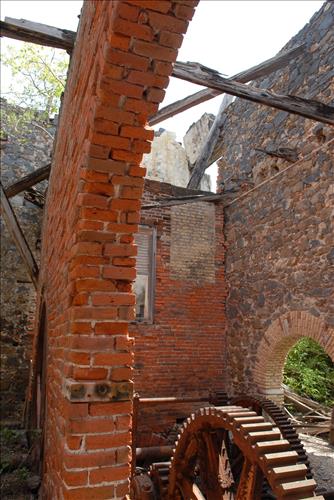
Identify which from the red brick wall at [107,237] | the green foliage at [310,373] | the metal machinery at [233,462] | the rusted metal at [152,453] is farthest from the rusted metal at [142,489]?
the green foliage at [310,373]

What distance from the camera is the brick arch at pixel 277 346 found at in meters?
5.95

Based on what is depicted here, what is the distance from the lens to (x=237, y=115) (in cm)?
856

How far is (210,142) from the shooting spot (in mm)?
9703

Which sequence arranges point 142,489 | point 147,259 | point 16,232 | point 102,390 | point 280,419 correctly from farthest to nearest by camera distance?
point 147,259
point 16,232
point 280,419
point 142,489
point 102,390

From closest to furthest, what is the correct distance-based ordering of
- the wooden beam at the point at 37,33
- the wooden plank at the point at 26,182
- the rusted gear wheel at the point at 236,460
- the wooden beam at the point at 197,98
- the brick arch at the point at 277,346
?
the rusted gear wheel at the point at 236,460, the wooden beam at the point at 37,33, the wooden beam at the point at 197,98, the brick arch at the point at 277,346, the wooden plank at the point at 26,182

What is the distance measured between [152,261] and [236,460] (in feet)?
13.7

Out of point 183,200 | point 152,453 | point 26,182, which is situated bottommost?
point 152,453

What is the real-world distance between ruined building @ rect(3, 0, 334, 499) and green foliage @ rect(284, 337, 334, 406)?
2788mm

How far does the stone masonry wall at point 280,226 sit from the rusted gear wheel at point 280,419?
1.08 m

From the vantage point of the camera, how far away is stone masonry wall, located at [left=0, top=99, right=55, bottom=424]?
8.24 meters

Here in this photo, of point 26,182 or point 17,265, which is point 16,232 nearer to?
point 26,182

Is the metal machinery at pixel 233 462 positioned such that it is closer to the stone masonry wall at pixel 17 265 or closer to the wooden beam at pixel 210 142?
the stone masonry wall at pixel 17 265

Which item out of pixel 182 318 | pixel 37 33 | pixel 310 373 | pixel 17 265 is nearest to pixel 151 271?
pixel 182 318

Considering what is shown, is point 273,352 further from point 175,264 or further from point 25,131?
point 25,131
